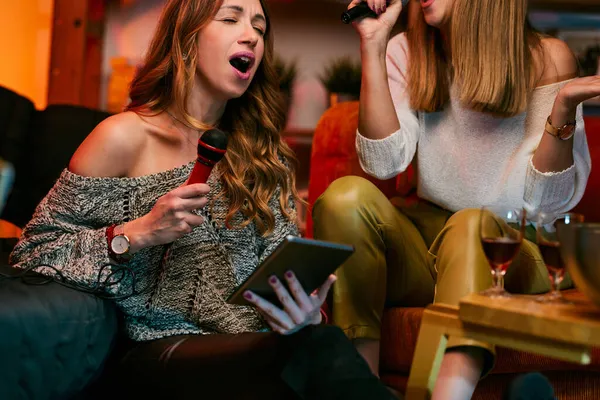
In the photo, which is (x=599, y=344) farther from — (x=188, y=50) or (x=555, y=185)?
(x=188, y=50)

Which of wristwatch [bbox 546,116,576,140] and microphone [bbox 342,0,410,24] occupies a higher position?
microphone [bbox 342,0,410,24]

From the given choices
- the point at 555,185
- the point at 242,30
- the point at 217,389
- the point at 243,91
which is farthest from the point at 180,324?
the point at 555,185

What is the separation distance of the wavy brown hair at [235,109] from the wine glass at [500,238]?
492 mm

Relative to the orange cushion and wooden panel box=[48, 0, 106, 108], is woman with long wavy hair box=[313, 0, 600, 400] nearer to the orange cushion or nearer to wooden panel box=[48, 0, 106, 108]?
the orange cushion

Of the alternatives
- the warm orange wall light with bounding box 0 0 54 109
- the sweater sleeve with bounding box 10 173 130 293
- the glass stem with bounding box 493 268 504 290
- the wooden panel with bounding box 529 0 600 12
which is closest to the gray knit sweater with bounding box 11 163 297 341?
the sweater sleeve with bounding box 10 173 130 293

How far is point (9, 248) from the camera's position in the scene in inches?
69.6

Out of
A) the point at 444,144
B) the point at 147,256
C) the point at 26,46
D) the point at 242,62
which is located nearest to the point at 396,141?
the point at 444,144

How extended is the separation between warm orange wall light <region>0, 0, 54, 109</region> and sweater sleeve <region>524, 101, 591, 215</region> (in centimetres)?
203

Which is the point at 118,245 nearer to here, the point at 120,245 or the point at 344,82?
the point at 120,245

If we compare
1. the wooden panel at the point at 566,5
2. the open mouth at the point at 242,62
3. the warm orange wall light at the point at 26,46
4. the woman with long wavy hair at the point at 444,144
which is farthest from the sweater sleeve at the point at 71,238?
the wooden panel at the point at 566,5

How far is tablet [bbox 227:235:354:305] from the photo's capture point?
108 cm

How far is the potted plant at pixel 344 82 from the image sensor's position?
286cm

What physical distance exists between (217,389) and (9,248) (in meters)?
0.80

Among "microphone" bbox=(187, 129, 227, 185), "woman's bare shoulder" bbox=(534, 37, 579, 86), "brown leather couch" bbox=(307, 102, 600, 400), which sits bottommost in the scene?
"brown leather couch" bbox=(307, 102, 600, 400)
